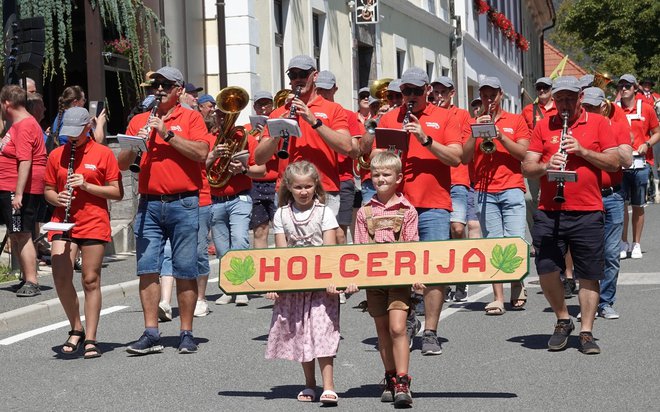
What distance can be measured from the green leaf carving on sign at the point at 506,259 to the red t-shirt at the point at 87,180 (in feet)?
10.9

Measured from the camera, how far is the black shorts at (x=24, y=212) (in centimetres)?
1252

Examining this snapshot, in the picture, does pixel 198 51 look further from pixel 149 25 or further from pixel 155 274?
pixel 155 274

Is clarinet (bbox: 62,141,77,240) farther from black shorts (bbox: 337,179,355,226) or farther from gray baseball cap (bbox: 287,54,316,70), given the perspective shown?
black shorts (bbox: 337,179,355,226)

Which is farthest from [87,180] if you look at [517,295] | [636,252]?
[636,252]

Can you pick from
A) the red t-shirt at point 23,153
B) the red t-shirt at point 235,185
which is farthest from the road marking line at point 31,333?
the red t-shirt at point 23,153

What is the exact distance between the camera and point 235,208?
39.0ft

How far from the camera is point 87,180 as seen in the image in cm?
919

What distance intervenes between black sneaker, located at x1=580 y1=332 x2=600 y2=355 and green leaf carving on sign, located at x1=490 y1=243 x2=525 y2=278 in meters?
2.06

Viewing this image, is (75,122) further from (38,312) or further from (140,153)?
(38,312)

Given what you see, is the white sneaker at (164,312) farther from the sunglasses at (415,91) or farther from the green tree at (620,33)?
the green tree at (620,33)

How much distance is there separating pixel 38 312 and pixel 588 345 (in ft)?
16.0

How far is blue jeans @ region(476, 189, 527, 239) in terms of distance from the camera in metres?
11.5

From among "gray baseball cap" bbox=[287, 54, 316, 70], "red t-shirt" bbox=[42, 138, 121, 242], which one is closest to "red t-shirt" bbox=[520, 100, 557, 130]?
"gray baseball cap" bbox=[287, 54, 316, 70]

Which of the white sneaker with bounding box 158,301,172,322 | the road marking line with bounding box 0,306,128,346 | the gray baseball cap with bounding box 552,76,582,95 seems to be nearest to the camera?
the gray baseball cap with bounding box 552,76,582,95
